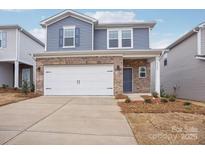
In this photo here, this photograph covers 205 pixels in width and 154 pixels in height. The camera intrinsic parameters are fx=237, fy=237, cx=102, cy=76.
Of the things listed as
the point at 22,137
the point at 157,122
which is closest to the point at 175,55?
the point at 157,122

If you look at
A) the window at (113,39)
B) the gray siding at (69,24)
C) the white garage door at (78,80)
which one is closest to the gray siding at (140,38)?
the window at (113,39)

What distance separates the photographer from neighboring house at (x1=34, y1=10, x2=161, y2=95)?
16359 mm

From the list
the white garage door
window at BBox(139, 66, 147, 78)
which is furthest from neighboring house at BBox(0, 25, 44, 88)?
window at BBox(139, 66, 147, 78)

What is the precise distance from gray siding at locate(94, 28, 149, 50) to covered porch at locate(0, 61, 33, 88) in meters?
7.29

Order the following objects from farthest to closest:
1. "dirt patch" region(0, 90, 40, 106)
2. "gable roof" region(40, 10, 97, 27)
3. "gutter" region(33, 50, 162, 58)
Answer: "gable roof" region(40, 10, 97, 27), "gutter" region(33, 50, 162, 58), "dirt patch" region(0, 90, 40, 106)

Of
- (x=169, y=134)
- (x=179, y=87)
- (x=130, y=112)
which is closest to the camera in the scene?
(x=169, y=134)

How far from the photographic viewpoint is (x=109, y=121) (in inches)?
304

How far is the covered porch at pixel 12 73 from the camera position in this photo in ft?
72.1

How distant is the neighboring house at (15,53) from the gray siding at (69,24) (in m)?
2.69

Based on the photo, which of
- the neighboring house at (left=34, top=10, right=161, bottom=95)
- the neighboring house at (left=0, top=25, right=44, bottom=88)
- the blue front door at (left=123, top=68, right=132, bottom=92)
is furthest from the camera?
the neighboring house at (left=0, top=25, right=44, bottom=88)

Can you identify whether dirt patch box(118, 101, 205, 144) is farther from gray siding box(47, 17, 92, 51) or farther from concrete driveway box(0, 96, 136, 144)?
gray siding box(47, 17, 92, 51)

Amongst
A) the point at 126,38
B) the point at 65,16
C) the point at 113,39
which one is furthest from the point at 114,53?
the point at 65,16
